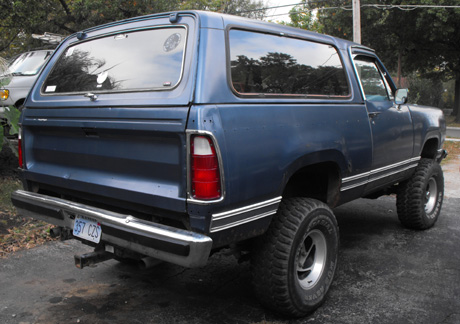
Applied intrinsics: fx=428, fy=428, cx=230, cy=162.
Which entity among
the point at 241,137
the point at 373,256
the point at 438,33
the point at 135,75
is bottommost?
the point at 373,256

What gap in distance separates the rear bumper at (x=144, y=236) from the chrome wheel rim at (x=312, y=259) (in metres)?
1.09

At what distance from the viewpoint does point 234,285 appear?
3717mm

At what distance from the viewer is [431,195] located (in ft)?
17.6

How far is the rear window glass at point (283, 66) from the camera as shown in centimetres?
281

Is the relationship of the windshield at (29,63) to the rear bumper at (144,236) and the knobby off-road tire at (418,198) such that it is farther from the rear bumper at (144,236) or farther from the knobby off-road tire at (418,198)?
the knobby off-road tire at (418,198)

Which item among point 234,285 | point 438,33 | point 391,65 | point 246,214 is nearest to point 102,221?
point 246,214

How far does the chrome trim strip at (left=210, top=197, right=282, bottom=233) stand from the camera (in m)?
2.48

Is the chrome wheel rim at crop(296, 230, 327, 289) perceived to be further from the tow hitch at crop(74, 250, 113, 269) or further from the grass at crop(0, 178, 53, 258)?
the grass at crop(0, 178, 53, 258)

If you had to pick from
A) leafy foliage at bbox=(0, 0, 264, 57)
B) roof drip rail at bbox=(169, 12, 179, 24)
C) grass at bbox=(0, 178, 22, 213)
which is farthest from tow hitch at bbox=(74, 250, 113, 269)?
leafy foliage at bbox=(0, 0, 264, 57)

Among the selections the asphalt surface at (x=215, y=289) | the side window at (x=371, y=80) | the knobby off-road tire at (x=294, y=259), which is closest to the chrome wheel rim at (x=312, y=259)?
the knobby off-road tire at (x=294, y=259)

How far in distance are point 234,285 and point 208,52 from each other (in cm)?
208

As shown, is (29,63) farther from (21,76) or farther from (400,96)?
(400,96)

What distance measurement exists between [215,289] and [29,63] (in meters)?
7.44

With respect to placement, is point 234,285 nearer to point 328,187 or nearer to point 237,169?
point 328,187
